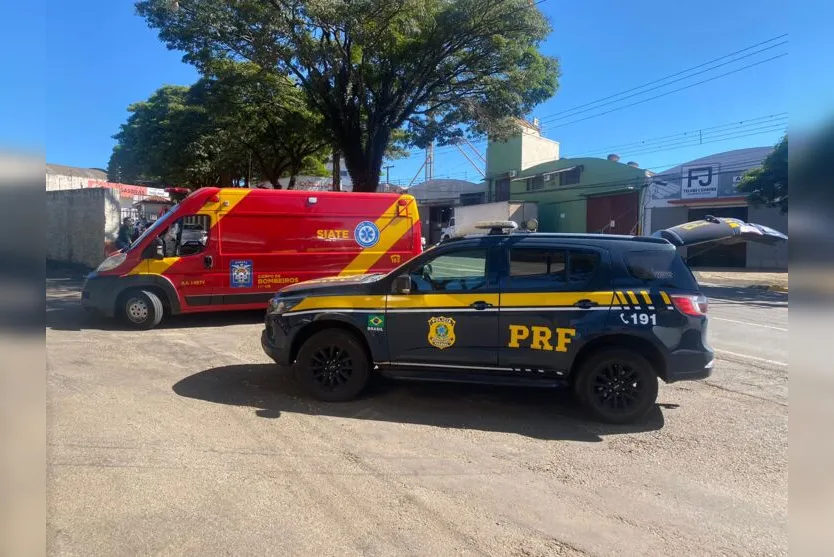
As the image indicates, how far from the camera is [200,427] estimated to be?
452 cm

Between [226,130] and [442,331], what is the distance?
2194 cm

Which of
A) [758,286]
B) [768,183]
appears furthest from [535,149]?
[758,286]

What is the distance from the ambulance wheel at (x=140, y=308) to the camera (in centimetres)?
869

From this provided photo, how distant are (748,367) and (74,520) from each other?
776 cm

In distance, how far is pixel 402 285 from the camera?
513 centimetres

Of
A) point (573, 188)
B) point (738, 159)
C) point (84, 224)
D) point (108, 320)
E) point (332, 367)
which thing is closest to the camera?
point (332, 367)

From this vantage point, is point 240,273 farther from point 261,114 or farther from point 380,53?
point 261,114

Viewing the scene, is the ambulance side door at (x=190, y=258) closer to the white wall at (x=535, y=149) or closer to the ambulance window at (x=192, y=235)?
the ambulance window at (x=192, y=235)

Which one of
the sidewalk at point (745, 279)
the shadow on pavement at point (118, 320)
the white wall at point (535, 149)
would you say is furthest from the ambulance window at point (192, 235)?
the white wall at point (535, 149)

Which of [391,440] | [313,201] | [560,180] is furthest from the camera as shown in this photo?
[560,180]

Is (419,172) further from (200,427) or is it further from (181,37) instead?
(200,427)

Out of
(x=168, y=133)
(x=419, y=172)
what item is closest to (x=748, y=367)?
(x=168, y=133)

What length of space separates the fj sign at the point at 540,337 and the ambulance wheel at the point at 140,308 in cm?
657

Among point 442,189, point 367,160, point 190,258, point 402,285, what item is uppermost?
point 442,189
